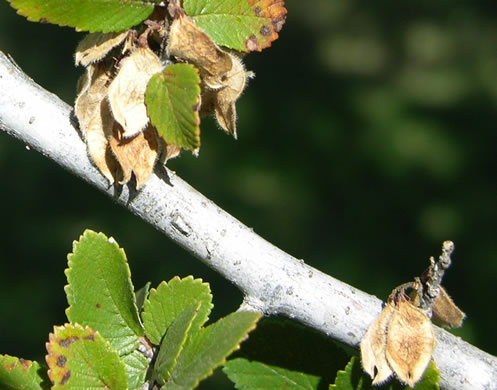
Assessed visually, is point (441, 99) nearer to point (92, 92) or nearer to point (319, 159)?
point (319, 159)

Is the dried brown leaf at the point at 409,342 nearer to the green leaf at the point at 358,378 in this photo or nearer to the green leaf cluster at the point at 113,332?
the green leaf at the point at 358,378

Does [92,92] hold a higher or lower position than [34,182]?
higher

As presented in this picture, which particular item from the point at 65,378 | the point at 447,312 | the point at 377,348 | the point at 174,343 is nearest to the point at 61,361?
the point at 65,378

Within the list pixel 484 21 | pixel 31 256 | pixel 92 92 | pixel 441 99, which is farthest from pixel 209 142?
pixel 92 92

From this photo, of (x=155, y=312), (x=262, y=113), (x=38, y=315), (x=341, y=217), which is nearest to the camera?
(x=155, y=312)

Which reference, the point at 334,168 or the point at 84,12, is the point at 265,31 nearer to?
the point at 84,12

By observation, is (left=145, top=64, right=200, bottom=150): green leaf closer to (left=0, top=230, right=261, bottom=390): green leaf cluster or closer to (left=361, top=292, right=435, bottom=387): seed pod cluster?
(left=0, top=230, right=261, bottom=390): green leaf cluster

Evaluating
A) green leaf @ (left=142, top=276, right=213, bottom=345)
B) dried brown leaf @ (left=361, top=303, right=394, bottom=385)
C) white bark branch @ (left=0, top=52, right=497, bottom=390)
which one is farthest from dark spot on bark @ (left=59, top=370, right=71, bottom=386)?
dried brown leaf @ (left=361, top=303, right=394, bottom=385)

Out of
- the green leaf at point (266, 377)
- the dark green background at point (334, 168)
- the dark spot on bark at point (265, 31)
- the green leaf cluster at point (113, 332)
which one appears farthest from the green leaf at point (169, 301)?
the dark green background at point (334, 168)
